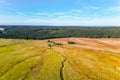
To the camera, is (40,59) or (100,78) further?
(40,59)

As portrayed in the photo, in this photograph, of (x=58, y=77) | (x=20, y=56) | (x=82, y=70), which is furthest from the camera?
(x=20, y=56)

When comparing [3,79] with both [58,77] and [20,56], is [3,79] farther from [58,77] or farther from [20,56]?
[20,56]

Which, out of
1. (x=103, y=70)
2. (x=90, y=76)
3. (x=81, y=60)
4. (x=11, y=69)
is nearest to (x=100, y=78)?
(x=90, y=76)

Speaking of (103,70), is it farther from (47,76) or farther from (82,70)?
(47,76)

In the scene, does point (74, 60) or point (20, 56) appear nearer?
point (74, 60)

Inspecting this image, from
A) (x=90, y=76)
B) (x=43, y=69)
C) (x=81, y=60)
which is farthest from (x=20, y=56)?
(x=90, y=76)

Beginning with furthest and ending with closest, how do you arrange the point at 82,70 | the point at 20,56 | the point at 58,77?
the point at 20,56
the point at 82,70
the point at 58,77

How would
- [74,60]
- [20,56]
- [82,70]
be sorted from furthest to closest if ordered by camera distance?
[20,56]
[74,60]
[82,70]

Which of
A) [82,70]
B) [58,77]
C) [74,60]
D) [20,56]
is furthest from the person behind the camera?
[20,56]
